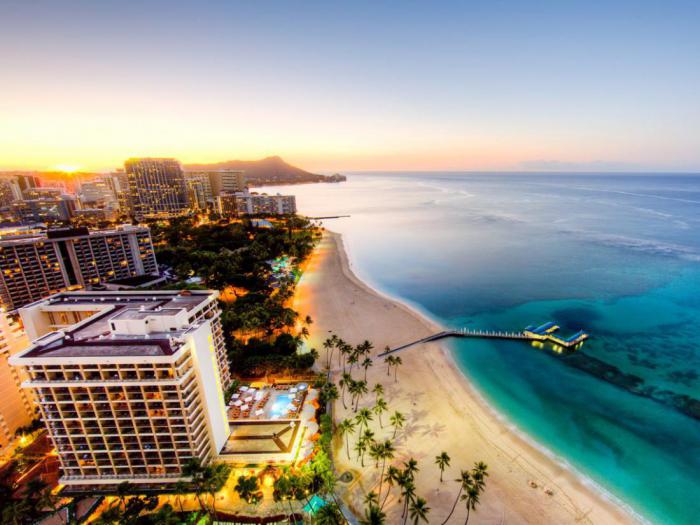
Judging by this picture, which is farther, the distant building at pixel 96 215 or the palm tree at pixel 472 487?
the distant building at pixel 96 215

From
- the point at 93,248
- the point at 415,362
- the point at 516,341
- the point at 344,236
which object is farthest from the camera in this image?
the point at 344,236

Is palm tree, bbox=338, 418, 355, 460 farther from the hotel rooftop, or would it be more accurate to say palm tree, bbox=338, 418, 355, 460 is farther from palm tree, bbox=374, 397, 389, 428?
the hotel rooftop

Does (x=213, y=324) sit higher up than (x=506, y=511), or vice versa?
(x=213, y=324)

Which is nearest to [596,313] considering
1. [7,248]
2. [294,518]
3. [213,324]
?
[294,518]

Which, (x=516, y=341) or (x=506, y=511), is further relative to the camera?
(x=516, y=341)

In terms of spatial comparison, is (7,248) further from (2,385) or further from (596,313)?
(596,313)

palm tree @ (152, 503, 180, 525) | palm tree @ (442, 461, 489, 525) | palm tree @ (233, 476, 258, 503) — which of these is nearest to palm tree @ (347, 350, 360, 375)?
palm tree @ (442, 461, 489, 525)

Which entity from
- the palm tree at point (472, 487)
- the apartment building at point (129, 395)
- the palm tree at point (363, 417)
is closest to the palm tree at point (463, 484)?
the palm tree at point (472, 487)

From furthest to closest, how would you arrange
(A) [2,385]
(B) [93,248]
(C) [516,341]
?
(B) [93,248], (C) [516,341], (A) [2,385]

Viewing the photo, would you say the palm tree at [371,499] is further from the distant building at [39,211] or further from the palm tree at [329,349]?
the distant building at [39,211]
